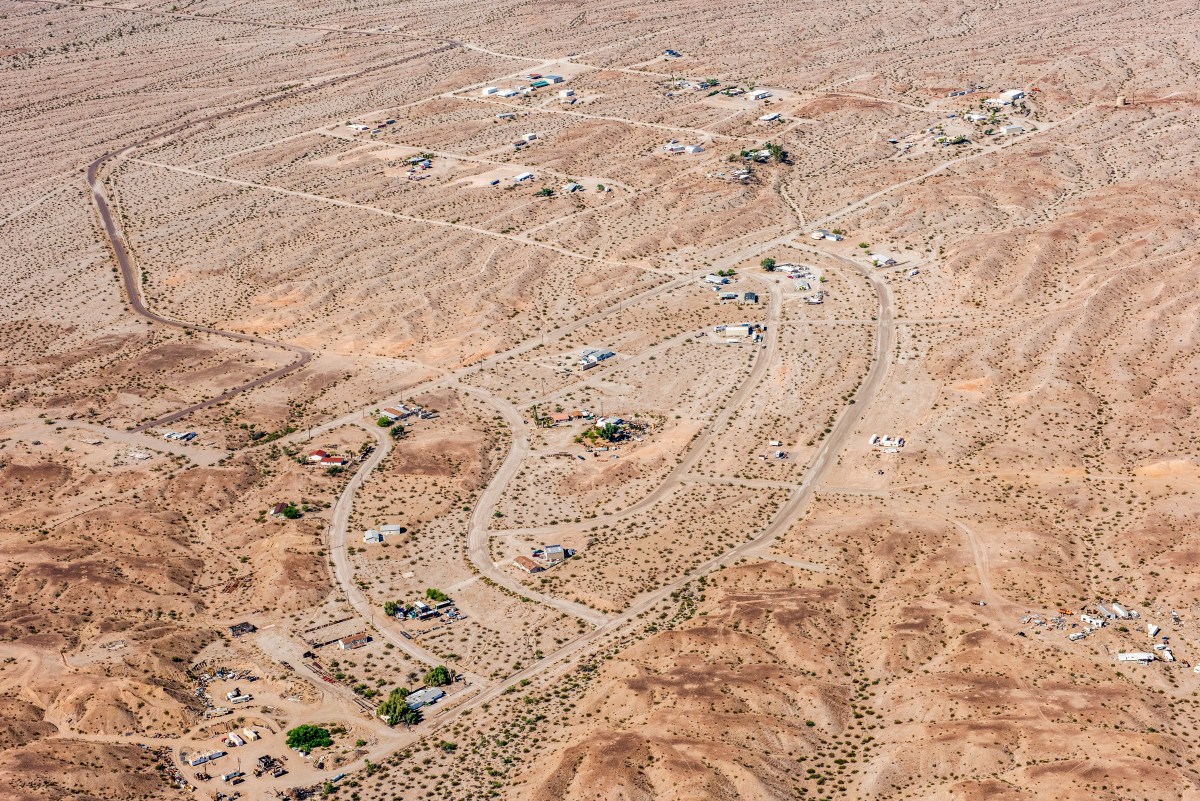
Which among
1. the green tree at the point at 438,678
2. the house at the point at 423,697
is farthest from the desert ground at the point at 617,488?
the house at the point at 423,697

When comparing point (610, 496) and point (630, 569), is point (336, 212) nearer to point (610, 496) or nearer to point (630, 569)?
point (610, 496)

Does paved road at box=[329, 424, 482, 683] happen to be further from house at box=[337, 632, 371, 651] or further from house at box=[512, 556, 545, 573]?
house at box=[512, 556, 545, 573]

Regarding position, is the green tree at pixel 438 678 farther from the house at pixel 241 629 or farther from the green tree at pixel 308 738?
the house at pixel 241 629

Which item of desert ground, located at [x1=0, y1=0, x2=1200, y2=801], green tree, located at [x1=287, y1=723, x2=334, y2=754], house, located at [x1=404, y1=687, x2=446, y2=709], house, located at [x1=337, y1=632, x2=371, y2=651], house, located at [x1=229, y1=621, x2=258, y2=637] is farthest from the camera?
house, located at [x1=229, y1=621, x2=258, y2=637]

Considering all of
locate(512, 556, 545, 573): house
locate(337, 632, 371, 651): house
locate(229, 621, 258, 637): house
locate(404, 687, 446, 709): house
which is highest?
locate(229, 621, 258, 637): house

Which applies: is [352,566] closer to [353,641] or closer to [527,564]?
[353,641]

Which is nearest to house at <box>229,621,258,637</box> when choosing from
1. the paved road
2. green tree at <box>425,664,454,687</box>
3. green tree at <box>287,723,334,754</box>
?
the paved road

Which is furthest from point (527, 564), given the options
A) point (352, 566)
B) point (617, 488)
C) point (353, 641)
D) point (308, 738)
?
point (308, 738)

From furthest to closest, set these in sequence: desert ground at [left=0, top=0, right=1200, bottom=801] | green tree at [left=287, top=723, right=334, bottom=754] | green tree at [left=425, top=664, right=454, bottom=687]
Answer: green tree at [left=425, top=664, right=454, bottom=687] < green tree at [left=287, top=723, right=334, bottom=754] < desert ground at [left=0, top=0, right=1200, bottom=801]
